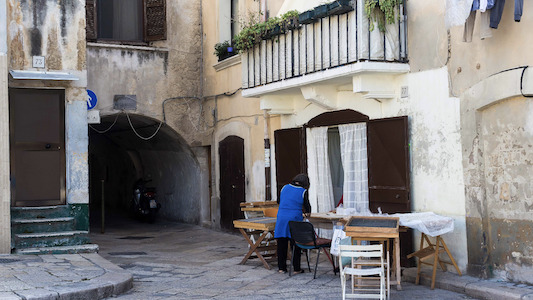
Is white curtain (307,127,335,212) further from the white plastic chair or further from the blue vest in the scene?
the white plastic chair

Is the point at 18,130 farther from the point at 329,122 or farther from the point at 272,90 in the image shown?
the point at 329,122

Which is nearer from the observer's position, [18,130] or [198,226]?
[18,130]

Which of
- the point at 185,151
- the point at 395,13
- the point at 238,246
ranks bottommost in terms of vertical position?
the point at 238,246

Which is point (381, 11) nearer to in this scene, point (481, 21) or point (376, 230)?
point (481, 21)

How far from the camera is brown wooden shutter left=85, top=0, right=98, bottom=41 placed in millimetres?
14484

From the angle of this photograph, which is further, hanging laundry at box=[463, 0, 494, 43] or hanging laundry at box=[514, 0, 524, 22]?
hanging laundry at box=[463, 0, 494, 43]

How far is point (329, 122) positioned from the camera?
11211mm

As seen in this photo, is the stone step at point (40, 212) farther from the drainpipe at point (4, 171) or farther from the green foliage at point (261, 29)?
the green foliage at point (261, 29)

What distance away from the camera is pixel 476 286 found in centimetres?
787

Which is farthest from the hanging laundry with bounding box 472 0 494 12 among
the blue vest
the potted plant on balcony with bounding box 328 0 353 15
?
the blue vest

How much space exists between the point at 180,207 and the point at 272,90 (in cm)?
681

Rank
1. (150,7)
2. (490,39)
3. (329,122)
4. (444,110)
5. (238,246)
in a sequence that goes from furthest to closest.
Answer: (150,7) → (238,246) → (329,122) → (444,110) → (490,39)

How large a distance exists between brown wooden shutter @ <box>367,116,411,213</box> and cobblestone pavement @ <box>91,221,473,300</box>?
52.7 inches

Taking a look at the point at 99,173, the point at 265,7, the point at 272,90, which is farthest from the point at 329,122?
the point at 99,173
